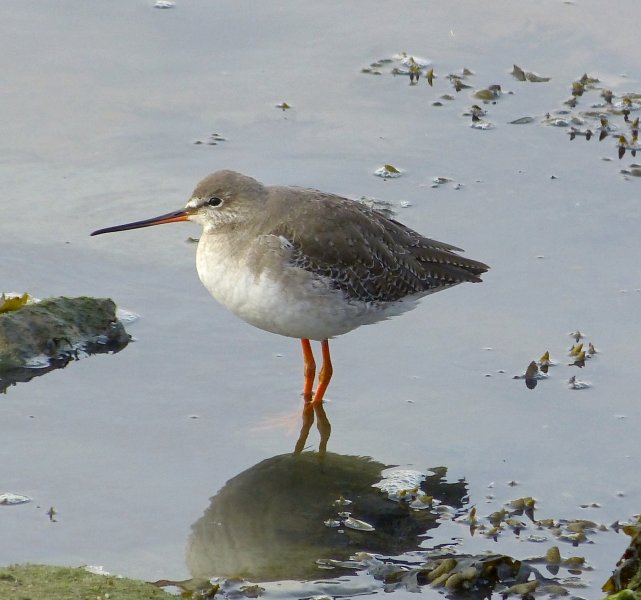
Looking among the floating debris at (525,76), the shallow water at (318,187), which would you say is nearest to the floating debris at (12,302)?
the shallow water at (318,187)

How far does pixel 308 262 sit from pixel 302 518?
1.75 metres

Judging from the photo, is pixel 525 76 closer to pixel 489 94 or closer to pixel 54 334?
pixel 489 94

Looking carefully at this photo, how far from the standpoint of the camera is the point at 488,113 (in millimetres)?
11188

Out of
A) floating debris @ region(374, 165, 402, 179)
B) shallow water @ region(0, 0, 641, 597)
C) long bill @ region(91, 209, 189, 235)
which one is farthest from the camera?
floating debris @ region(374, 165, 402, 179)

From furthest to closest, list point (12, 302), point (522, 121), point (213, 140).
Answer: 1. point (522, 121)
2. point (213, 140)
3. point (12, 302)

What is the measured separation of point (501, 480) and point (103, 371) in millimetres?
2536

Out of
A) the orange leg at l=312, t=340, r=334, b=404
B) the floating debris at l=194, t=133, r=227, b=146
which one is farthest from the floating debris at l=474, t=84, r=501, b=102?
the orange leg at l=312, t=340, r=334, b=404

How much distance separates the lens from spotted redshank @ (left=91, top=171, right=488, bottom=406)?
754 centimetres

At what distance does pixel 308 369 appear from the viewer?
8.02 meters

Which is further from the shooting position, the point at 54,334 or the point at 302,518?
the point at 54,334

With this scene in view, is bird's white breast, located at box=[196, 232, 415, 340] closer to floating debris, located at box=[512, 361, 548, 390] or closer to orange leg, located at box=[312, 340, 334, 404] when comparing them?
orange leg, located at box=[312, 340, 334, 404]

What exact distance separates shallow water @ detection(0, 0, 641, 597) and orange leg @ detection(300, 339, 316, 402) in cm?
8

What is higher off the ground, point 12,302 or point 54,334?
point 12,302

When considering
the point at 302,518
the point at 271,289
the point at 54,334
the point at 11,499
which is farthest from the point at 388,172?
the point at 11,499
